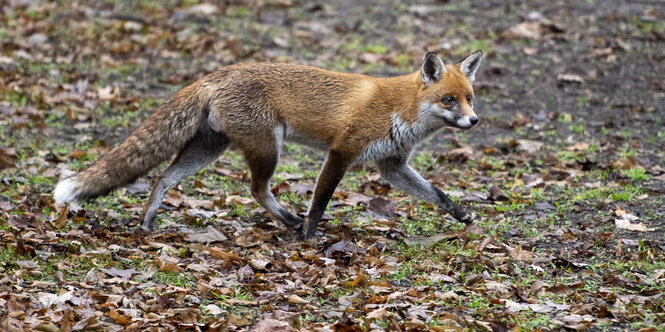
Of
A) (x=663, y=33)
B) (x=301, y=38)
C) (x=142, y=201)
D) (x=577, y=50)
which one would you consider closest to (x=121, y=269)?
(x=142, y=201)

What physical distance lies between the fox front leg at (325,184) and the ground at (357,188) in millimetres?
232

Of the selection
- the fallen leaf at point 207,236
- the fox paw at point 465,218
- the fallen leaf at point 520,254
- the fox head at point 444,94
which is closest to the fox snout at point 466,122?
the fox head at point 444,94

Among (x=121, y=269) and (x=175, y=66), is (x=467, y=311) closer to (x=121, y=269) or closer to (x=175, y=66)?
(x=121, y=269)

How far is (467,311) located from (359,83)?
2906mm

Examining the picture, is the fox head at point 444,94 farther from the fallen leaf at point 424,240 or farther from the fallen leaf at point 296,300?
the fallen leaf at point 296,300

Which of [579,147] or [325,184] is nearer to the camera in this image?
[325,184]

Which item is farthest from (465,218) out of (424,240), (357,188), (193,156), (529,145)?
(529,145)

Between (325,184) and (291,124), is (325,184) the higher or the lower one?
the lower one

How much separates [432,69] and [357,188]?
6.85 feet

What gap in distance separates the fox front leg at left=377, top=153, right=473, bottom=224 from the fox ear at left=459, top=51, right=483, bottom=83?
0.99 meters

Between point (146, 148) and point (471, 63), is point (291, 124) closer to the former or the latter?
point (146, 148)

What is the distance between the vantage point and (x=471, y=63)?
7.39 m

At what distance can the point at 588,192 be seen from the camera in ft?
27.2

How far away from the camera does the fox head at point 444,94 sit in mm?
7051
